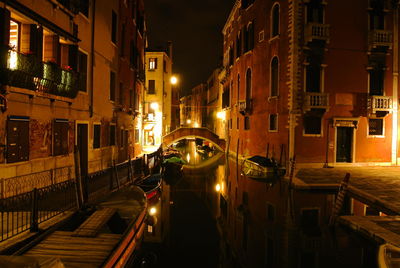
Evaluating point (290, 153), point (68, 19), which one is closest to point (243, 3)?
point (290, 153)

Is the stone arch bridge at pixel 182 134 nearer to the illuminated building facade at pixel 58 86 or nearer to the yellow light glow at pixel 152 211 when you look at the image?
the illuminated building facade at pixel 58 86

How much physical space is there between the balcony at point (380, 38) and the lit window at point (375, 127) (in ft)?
14.4

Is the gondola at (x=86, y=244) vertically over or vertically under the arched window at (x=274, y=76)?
under

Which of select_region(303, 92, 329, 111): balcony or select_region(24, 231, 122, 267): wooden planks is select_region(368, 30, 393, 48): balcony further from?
select_region(24, 231, 122, 267): wooden planks

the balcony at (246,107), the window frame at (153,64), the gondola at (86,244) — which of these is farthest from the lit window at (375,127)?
the window frame at (153,64)

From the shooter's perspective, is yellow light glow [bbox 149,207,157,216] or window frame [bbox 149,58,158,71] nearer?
yellow light glow [bbox 149,207,157,216]

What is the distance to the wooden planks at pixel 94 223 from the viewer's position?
553 cm

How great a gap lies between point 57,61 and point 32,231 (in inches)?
239

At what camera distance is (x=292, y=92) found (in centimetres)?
1673

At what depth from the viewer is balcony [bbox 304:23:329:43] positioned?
Result: 53.3 feet

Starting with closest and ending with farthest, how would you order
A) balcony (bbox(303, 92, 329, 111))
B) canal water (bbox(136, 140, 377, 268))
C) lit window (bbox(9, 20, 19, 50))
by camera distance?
canal water (bbox(136, 140, 377, 268)), lit window (bbox(9, 20, 19, 50)), balcony (bbox(303, 92, 329, 111))

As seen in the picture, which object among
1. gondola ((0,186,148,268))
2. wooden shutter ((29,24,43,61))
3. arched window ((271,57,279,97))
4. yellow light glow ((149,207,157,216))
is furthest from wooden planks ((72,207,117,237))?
arched window ((271,57,279,97))

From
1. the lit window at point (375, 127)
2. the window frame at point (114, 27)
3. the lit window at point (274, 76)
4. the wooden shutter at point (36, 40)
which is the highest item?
the window frame at point (114, 27)

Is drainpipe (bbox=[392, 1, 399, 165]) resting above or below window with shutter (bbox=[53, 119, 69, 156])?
above
